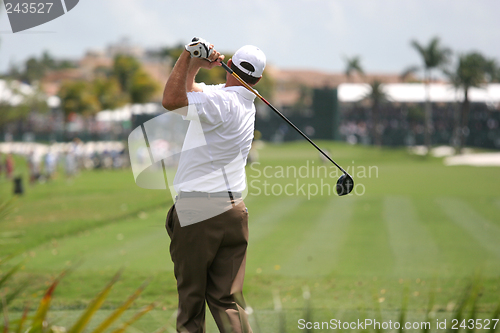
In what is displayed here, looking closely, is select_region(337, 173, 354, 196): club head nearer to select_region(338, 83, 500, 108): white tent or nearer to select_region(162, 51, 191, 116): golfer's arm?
select_region(162, 51, 191, 116): golfer's arm

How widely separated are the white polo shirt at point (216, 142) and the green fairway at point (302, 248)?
2.93 ft

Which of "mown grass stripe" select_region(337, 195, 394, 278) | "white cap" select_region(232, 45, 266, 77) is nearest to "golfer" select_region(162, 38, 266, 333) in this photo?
"white cap" select_region(232, 45, 266, 77)

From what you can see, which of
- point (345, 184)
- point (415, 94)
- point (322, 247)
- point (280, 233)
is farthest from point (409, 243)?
point (415, 94)

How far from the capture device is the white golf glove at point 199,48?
301 centimetres

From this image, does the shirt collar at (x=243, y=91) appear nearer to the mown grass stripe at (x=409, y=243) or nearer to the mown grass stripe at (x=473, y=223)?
the mown grass stripe at (x=409, y=243)

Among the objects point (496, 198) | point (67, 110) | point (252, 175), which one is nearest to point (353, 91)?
point (67, 110)

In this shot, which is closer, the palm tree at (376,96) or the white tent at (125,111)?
the white tent at (125,111)

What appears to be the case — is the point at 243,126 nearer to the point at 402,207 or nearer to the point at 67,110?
the point at 402,207

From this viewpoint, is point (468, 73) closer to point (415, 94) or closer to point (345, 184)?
point (415, 94)

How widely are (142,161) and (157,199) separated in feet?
43.1

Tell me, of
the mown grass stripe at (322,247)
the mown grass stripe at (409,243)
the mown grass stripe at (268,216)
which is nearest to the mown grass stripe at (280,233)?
the mown grass stripe at (268,216)

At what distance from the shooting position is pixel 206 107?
3064mm

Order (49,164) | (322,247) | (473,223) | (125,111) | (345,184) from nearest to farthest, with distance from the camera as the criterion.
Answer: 1. (345,184)
2. (322,247)
3. (473,223)
4. (49,164)
5. (125,111)

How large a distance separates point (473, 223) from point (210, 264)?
938cm
